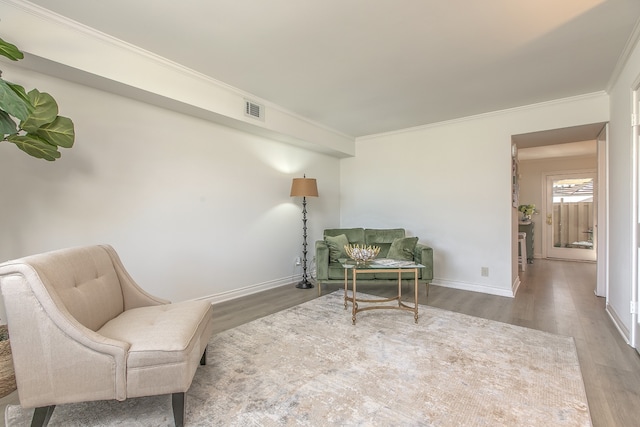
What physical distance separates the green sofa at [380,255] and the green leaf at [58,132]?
271 cm

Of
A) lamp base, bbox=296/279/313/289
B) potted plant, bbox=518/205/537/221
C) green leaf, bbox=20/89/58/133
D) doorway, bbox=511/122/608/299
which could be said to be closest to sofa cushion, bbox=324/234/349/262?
lamp base, bbox=296/279/313/289

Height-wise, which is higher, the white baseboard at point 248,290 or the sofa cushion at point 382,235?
the sofa cushion at point 382,235

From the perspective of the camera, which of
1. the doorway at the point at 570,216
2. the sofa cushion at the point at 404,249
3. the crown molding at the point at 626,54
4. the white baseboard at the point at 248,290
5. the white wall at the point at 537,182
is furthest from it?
the white wall at the point at 537,182

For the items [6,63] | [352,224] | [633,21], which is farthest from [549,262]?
[6,63]

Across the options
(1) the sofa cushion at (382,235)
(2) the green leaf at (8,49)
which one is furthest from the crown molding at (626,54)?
(2) the green leaf at (8,49)

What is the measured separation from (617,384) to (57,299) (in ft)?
10.5

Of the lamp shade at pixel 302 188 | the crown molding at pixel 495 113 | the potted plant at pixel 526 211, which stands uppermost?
the crown molding at pixel 495 113

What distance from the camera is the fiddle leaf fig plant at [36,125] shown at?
156 cm

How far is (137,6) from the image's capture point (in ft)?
6.54

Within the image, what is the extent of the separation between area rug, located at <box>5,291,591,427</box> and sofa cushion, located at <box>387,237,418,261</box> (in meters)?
1.30

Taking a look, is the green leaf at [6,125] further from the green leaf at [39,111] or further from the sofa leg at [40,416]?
the sofa leg at [40,416]

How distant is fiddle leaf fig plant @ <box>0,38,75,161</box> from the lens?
156 cm

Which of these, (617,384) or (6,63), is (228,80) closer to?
(6,63)

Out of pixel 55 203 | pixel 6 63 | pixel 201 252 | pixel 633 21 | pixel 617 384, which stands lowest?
pixel 617 384
